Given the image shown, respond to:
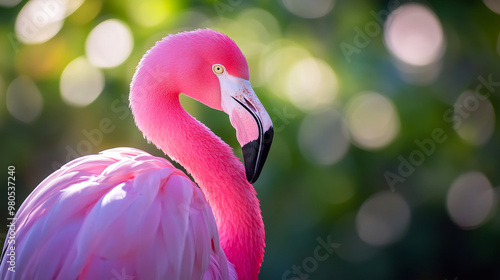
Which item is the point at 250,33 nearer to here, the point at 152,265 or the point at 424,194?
the point at 424,194

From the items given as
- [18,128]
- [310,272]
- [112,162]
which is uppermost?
[112,162]

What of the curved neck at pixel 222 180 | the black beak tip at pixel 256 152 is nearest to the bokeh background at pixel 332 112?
the curved neck at pixel 222 180

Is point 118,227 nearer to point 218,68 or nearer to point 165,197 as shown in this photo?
point 165,197

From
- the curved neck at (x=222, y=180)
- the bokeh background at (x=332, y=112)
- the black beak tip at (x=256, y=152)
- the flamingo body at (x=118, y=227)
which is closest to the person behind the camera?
the flamingo body at (x=118, y=227)

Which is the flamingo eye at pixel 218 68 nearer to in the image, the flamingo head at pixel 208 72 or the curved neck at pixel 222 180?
the flamingo head at pixel 208 72

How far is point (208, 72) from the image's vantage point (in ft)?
4.16

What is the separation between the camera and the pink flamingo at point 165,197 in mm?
1005

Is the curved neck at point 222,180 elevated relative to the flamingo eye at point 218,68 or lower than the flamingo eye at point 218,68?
lower

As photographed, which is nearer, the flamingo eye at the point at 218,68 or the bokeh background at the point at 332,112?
the flamingo eye at the point at 218,68

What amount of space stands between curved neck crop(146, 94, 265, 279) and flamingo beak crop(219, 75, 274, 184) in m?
0.12

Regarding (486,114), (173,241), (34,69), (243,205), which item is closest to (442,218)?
(486,114)

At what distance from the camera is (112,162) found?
121cm

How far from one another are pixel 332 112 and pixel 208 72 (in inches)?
52.6

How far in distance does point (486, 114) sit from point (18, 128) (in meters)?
2.47
